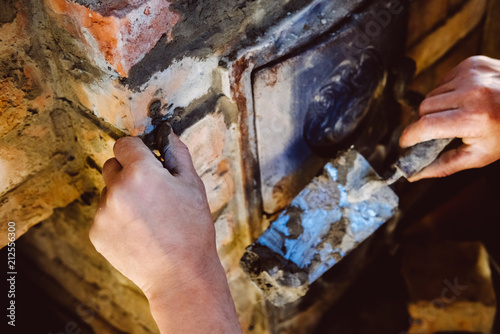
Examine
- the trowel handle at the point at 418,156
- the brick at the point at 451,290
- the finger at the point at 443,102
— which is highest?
the finger at the point at 443,102

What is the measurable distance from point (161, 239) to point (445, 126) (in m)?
0.85

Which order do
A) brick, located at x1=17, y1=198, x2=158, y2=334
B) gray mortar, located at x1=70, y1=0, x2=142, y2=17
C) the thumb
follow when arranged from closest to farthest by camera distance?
gray mortar, located at x1=70, y1=0, x2=142, y2=17, the thumb, brick, located at x1=17, y1=198, x2=158, y2=334

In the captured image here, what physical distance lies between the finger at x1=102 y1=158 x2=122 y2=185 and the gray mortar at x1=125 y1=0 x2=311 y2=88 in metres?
0.16

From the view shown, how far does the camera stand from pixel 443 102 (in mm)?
1292

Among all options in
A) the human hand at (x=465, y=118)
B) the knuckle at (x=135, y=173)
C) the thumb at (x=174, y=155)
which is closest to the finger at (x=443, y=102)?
the human hand at (x=465, y=118)

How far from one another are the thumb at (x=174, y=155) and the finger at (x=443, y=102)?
0.76m

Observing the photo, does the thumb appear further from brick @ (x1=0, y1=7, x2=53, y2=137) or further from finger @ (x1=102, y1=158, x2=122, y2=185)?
brick @ (x1=0, y1=7, x2=53, y2=137)

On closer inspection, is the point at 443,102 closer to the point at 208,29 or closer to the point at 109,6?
the point at 208,29

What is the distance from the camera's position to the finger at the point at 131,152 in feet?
2.86

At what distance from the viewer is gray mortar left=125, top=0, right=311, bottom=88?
3.06 feet

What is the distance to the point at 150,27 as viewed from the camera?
0.89 metres

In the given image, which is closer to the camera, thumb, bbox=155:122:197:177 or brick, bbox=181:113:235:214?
thumb, bbox=155:122:197:177

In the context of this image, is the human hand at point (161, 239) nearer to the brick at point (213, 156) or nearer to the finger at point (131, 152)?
the finger at point (131, 152)

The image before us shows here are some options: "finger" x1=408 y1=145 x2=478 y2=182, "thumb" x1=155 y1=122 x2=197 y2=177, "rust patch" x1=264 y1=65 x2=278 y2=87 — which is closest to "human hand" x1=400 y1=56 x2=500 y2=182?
"finger" x1=408 y1=145 x2=478 y2=182
